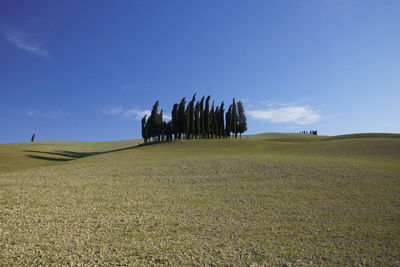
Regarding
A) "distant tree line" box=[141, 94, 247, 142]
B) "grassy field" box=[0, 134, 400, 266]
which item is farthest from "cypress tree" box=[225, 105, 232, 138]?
"grassy field" box=[0, 134, 400, 266]

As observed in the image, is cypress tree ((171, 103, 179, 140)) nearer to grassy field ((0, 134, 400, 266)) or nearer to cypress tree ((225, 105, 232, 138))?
cypress tree ((225, 105, 232, 138))

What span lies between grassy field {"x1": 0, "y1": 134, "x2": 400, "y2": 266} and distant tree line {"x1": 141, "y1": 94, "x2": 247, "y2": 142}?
3808cm

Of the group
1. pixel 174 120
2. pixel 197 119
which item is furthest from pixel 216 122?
pixel 174 120

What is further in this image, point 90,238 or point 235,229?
point 235,229

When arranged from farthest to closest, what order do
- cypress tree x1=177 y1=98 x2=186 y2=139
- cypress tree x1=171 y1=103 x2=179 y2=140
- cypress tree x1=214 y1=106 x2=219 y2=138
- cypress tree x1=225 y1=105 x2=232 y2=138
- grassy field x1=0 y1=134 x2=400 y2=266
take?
1. cypress tree x1=225 y1=105 x2=232 y2=138
2. cypress tree x1=214 y1=106 x2=219 y2=138
3. cypress tree x1=171 y1=103 x2=179 y2=140
4. cypress tree x1=177 y1=98 x2=186 y2=139
5. grassy field x1=0 y1=134 x2=400 y2=266

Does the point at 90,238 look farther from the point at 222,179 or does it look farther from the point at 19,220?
the point at 222,179

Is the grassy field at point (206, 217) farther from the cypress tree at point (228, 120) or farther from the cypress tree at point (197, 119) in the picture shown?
the cypress tree at point (228, 120)

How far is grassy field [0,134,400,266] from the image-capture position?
8.40 m

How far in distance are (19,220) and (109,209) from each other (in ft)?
13.1

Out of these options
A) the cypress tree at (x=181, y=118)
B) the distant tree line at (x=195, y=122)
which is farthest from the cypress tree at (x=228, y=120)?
the cypress tree at (x=181, y=118)

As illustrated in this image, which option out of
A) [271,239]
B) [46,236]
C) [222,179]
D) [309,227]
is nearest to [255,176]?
[222,179]

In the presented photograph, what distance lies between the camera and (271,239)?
956 centimetres

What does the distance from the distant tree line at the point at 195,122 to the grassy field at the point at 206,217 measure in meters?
38.1

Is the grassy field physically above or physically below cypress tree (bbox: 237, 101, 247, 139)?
below
